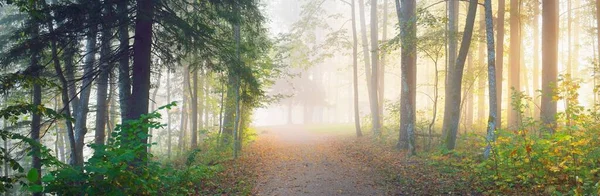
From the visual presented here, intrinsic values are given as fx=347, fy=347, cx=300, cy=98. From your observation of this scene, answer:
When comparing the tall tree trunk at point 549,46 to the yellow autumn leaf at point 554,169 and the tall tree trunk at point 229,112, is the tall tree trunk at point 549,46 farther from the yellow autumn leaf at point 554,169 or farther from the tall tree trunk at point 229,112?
the tall tree trunk at point 229,112

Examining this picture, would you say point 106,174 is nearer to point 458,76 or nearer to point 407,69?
point 458,76

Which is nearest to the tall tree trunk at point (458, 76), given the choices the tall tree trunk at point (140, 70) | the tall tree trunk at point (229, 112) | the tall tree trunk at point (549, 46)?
the tall tree trunk at point (549, 46)

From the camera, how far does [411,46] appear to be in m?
12.7

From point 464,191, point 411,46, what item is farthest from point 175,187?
point 411,46

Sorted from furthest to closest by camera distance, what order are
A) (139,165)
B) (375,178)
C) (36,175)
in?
1. (375,178)
2. (139,165)
3. (36,175)

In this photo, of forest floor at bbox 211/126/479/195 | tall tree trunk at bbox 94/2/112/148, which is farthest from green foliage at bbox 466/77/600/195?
tall tree trunk at bbox 94/2/112/148

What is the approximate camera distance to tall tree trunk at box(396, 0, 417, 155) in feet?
41.3

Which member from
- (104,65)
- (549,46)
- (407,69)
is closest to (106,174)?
(104,65)

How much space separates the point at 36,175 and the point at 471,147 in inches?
478

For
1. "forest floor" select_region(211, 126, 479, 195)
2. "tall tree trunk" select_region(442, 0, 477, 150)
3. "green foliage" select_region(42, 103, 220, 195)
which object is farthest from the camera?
"tall tree trunk" select_region(442, 0, 477, 150)

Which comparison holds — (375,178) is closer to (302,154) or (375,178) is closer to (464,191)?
(464,191)

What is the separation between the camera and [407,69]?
1320cm

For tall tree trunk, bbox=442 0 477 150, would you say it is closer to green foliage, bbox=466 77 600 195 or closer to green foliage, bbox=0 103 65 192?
green foliage, bbox=466 77 600 195

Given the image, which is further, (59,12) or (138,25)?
(138,25)
